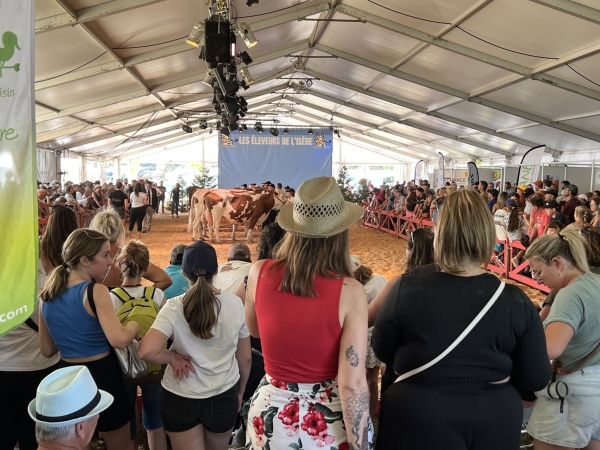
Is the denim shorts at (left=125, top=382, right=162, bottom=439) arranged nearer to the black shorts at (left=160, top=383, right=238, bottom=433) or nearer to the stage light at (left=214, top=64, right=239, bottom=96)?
the black shorts at (left=160, top=383, right=238, bottom=433)

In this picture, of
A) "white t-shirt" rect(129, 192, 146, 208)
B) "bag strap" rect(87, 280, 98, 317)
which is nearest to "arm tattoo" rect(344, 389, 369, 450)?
"bag strap" rect(87, 280, 98, 317)

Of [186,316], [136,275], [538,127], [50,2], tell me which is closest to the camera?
[186,316]

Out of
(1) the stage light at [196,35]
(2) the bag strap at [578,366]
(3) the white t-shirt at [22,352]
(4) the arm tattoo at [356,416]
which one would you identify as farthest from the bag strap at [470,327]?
(1) the stage light at [196,35]

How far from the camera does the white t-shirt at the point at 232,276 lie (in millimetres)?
3062

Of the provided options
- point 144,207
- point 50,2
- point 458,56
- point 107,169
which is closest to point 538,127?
point 458,56

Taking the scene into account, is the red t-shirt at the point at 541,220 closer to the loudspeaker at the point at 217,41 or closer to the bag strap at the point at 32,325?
the loudspeaker at the point at 217,41

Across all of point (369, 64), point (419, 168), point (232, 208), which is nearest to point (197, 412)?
point (232, 208)

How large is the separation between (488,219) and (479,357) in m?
0.40

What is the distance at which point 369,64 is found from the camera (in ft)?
40.9

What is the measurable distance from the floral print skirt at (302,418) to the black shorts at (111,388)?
2.97ft

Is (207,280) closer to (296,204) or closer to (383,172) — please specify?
(296,204)

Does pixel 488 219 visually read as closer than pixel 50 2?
Yes

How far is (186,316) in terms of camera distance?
6.30 feet

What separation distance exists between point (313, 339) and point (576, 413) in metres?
1.22
